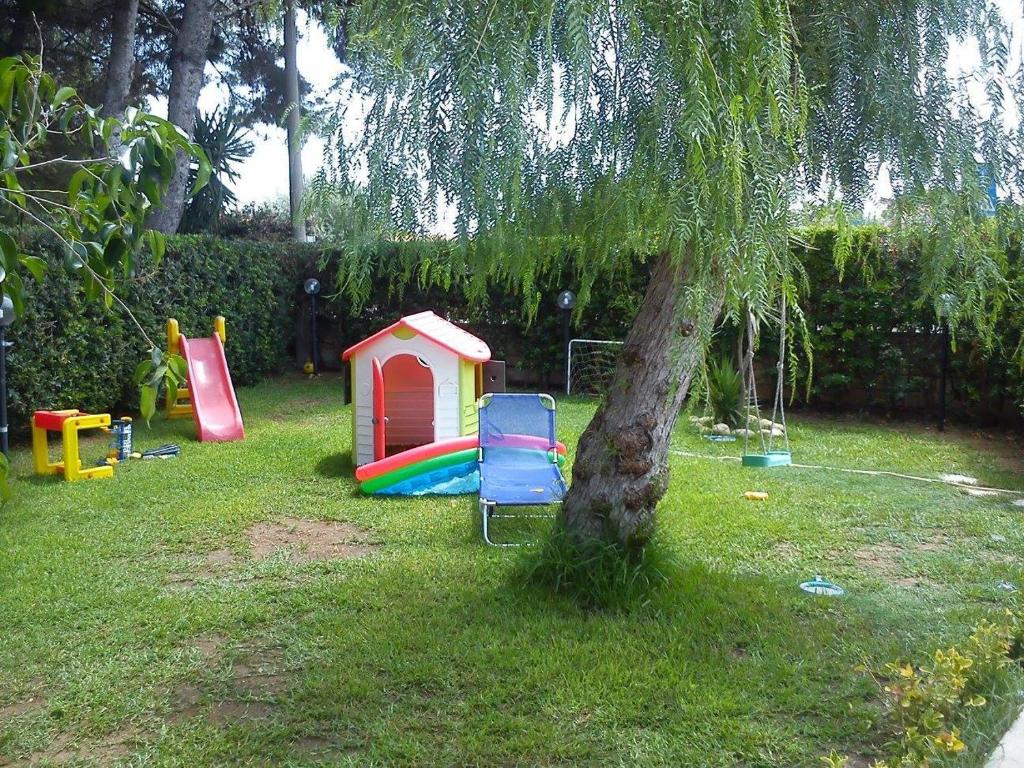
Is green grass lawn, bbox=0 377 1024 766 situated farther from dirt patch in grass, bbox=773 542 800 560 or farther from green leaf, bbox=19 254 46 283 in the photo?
green leaf, bbox=19 254 46 283

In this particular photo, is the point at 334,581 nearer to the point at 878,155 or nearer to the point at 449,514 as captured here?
the point at 449,514

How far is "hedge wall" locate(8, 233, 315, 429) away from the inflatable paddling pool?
2.37 m

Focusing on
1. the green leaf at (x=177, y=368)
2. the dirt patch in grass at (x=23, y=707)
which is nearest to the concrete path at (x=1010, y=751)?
the green leaf at (x=177, y=368)

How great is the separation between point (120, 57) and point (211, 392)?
5472 millimetres

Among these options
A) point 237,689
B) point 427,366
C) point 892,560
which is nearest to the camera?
point 237,689

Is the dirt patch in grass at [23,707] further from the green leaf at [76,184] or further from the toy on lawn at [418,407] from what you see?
the toy on lawn at [418,407]

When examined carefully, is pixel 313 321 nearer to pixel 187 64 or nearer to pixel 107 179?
pixel 187 64

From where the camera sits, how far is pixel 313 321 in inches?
520

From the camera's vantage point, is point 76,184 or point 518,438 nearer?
point 76,184

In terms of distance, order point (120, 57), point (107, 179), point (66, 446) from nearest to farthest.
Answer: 1. point (107, 179)
2. point (66, 446)
3. point (120, 57)

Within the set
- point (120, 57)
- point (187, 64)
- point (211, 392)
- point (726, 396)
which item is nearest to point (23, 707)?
point (211, 392)

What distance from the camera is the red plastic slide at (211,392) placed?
873 centimetres

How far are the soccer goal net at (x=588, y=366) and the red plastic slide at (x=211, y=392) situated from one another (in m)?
4.37

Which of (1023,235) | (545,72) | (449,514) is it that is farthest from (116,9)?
(1023,235)
